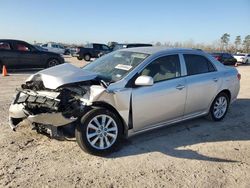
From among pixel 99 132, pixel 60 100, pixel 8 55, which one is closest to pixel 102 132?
pixel 99 132

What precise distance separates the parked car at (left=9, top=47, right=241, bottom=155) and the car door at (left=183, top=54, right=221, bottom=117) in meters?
0.02

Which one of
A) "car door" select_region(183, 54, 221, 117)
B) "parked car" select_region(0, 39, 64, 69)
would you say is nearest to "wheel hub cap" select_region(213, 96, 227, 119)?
"car door" select_region(183, 54, 221, 117)

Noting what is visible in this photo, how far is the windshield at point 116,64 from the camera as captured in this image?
483cm

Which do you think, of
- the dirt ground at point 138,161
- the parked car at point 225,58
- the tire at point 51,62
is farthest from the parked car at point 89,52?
the dirt ground at point 138,161

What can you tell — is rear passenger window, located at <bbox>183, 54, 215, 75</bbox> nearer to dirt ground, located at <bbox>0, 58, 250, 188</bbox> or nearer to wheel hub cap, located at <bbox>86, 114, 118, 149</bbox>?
dirt ground, located at <bbox>0, 58, 250, 188</bbox>

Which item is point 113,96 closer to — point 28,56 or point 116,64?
point 116,64

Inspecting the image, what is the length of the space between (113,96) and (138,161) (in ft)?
3.41

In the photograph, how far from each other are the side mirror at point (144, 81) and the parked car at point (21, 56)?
11610 mm

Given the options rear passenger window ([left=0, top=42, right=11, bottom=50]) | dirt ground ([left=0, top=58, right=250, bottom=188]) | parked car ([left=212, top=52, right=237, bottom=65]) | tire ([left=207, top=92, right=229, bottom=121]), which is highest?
rear passenger window ([left=0, top=42, right=11, bottom=50])

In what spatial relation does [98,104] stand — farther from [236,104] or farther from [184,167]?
[236,104]

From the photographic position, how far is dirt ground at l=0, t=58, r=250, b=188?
3.70m

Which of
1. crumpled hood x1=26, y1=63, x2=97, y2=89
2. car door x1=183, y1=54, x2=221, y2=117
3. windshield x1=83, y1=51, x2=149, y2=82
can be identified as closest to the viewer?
crumpled hood x1=26, y1=63, x2=97, y2=89

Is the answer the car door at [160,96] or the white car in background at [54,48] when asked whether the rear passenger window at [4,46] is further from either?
the white car in background at [54,48]

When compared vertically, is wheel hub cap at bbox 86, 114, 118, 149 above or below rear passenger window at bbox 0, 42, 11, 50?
below
